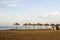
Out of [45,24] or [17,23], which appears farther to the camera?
[45,24]

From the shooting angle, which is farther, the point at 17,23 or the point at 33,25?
the point at 33,25

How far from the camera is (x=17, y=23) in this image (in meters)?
44.3

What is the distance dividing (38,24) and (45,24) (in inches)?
79.7

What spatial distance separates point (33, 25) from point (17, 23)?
6.01m

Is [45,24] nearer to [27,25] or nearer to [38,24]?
[38,24]

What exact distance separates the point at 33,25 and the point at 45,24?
350cm

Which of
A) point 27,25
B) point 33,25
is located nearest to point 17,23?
point 27,25

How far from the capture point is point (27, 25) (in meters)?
45.6

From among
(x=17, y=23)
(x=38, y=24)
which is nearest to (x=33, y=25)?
(x=38, y=24)

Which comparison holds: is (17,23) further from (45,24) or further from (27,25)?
(45,24)

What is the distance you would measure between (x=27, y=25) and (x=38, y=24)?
3537 millimetres

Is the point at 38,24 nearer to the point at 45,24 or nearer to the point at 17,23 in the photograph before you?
the point at 45,24

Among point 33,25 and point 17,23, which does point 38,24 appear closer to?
point 33,25

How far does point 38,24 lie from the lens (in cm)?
4734
